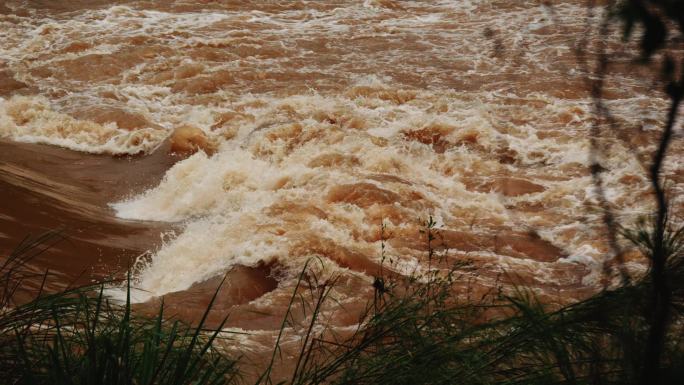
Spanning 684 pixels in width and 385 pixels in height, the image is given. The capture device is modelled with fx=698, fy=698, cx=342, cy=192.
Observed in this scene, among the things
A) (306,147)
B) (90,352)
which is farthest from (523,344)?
(306,147)


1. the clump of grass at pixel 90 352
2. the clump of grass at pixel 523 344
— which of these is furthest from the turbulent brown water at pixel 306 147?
the clump of grass at pixel 90 352

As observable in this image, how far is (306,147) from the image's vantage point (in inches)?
333

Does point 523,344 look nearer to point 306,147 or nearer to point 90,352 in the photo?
point 90,352

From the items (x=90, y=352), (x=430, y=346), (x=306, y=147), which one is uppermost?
(x=90, y=352)

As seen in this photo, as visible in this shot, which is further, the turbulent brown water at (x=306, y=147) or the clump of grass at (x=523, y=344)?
the turbulent brown water at (x=306, y=147)

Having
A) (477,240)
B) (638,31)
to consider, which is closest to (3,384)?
(638,31)

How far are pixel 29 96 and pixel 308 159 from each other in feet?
16.7

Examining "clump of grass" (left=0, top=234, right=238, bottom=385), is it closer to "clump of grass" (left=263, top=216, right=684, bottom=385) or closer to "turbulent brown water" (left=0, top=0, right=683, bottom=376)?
"clump of grass" (left=263, top=216, right=684, bottom=385)

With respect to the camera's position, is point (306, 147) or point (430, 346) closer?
Result: point (430, 346)

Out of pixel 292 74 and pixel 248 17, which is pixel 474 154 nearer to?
pixel 292 74

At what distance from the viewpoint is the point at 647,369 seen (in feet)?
5.16

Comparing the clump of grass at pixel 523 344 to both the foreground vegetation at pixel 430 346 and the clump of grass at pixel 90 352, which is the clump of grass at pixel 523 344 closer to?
the foreground vegetation at pixel 430 346

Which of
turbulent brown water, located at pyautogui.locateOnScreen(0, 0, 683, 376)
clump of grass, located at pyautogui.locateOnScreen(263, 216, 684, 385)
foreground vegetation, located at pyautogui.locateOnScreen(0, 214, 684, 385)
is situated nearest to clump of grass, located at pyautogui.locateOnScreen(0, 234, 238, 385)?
foreground vegetation, located at pyautogui.locateOnScreen(0, 214, 684, 385)

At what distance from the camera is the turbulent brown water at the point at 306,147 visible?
18.1ft
